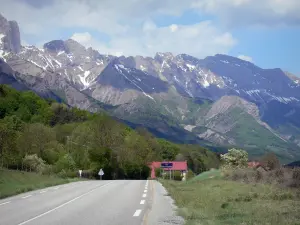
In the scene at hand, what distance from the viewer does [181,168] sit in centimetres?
12619

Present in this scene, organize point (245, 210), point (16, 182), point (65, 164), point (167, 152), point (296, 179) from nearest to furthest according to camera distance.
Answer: point (245, 210), point (296, 179), point (16, 182), point (65, 164), point (167, 152)

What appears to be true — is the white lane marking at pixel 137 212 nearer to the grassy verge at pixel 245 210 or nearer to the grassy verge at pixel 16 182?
the grassy verge at pixel 245 210

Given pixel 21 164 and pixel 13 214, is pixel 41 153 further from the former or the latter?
pixel 13 214

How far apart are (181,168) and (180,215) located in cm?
11005

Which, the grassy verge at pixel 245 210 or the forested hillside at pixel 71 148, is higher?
the forested hillside at pixel 71 148

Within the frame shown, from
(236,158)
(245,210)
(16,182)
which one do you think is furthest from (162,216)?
(236,158)

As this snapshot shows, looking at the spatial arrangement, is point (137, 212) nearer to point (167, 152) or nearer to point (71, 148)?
point (71, 148)

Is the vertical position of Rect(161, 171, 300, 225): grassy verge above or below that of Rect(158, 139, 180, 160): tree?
below

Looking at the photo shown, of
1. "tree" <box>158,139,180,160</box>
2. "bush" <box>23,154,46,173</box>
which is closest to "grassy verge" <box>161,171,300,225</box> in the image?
"bush" <box>23,154,46,173</box>

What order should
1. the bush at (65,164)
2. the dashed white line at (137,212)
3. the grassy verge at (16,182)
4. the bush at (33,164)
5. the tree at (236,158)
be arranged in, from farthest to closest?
1. the bush at (65,164)
2. the bush at (33,164)
3. the tree at (236,158)
4. the grassy verge at (16,182)
5. the dashed white line at (137,212)

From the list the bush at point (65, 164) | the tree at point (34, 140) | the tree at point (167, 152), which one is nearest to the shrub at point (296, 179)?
the bush at point (65, 164)

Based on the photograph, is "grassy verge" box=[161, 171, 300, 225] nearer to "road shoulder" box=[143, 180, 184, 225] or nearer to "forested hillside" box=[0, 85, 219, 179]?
"road shoulder" box=[143, 180, 184, 225]

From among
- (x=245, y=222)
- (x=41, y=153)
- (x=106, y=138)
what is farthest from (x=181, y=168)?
(x=245, y=222)

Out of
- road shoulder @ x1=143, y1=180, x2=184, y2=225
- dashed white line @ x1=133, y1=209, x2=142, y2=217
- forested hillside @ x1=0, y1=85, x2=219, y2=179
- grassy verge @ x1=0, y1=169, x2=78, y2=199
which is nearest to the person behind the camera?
road shoulder @ x1=143, y1=180, x2=184, y2=225
